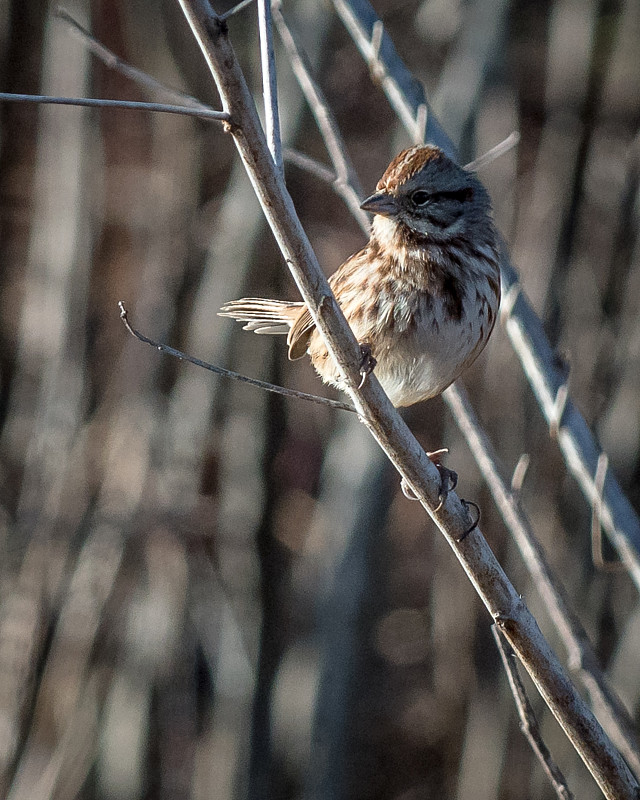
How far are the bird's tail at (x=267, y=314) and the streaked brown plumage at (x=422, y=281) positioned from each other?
0.41 metres

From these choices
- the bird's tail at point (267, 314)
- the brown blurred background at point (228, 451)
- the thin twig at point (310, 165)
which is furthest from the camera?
the brown blurred background at point (228, 451)

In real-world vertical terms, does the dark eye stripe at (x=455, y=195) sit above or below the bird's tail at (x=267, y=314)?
above

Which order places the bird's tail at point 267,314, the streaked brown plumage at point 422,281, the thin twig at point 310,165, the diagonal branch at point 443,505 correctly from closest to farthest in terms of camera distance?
the diagonal branch at point 443,505, the streaked brown plumage at point 422,281, the thin twig at point 310,165, the bird's tail at point 267,314

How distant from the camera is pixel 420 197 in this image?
2346 millimetres

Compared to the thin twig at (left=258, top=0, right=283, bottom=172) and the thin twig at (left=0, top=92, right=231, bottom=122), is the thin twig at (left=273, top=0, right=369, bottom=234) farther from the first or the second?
the thin twig at (left=0, top=92, right=231, bottom=122)

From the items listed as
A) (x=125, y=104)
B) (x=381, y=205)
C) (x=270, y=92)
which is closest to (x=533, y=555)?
(x=381, y=205)

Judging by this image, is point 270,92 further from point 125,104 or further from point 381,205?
point 381,205

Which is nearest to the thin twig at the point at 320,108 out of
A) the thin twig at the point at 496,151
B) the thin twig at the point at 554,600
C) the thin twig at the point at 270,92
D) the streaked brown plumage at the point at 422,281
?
the streaked brown plumage at the point at 422,281

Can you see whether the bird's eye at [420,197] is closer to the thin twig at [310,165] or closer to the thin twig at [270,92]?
the thin twig at [310,165]

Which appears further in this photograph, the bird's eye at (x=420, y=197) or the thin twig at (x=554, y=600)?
the bird's eye at (x=420, y=197)

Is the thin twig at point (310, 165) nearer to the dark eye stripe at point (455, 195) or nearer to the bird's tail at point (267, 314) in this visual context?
the dark eye stripe at point (455, 195)

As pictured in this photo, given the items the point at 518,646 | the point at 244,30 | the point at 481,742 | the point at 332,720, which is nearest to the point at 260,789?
the point at 332,720

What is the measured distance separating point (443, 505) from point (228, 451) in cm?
322

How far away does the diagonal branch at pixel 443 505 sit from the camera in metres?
1.39
